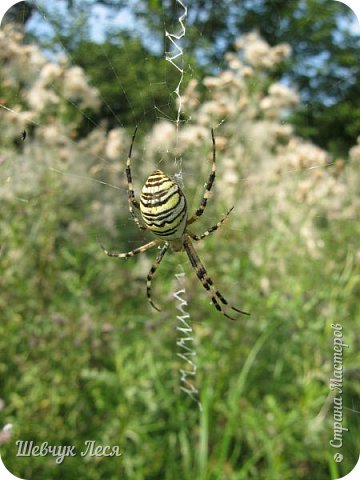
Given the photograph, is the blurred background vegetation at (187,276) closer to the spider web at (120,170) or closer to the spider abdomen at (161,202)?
the spider web at (120,170)

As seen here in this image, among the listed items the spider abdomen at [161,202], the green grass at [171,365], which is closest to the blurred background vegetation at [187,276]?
the green grass at [171,365]

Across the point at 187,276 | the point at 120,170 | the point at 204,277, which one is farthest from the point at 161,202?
the point at 187,276

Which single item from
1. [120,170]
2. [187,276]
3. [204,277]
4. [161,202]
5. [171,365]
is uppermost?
[161,202]

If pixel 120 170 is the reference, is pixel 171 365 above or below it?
below

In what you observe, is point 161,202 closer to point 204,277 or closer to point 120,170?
point 204,277

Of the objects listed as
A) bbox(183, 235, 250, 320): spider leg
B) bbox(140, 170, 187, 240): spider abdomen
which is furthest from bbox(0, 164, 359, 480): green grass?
bbox(140, 170, 187, 240): spider abdomen

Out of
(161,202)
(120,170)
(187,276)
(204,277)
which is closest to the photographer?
(161,202)

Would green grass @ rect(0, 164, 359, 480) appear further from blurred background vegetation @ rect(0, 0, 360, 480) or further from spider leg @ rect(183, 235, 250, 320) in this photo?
spider leg @ rect(183, 235, 250, 320)
